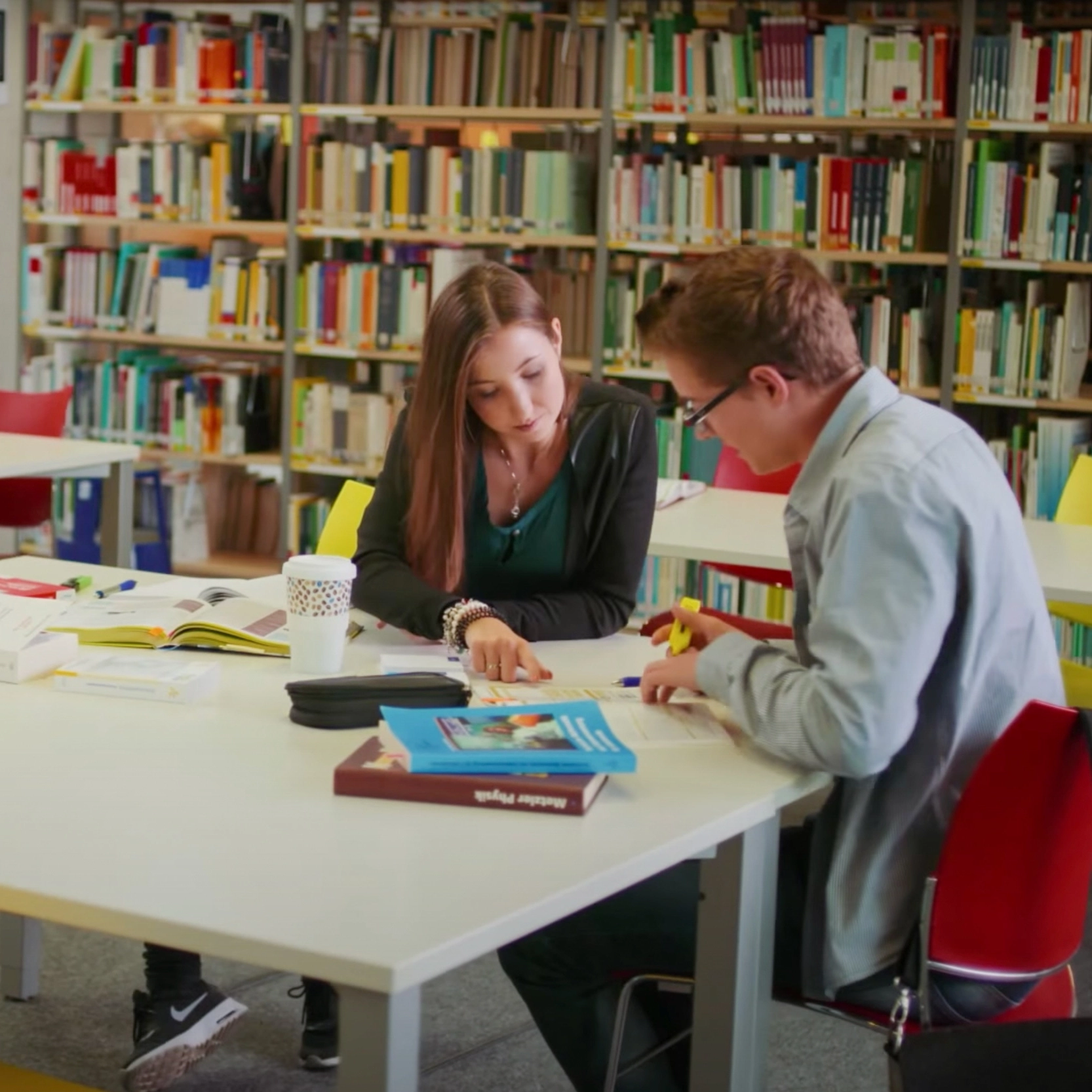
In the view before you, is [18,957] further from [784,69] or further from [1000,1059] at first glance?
[784,69]

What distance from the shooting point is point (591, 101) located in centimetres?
547

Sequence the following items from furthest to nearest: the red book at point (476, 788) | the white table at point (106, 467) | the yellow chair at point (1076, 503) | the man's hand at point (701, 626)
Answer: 1. the white table at point (106, 467)
2. the yellow chair at point (1076, 503)
3. the man's hand at point (701, 626)
4. the red book at point (476, 788)

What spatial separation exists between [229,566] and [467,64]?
2.02 m

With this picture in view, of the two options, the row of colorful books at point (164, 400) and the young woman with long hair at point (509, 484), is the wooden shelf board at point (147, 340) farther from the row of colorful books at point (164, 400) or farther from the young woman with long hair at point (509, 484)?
the young woman with long hair at point (509, 484)

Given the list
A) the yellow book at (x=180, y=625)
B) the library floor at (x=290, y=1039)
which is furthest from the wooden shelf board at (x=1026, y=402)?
the yellow book at (x=180, y=625)

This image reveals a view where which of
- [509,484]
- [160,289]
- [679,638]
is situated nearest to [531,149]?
[160,289]

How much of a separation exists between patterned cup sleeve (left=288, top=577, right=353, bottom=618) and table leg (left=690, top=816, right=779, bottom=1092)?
0.62 meters

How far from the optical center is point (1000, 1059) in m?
1.40

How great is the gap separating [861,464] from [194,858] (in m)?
0.74

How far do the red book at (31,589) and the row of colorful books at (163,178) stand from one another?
374 centimetres

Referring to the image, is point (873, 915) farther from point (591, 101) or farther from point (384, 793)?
point (591, 101)

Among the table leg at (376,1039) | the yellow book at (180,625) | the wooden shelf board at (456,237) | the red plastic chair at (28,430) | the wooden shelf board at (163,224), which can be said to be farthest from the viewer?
the wooden shelf board at (163,224)

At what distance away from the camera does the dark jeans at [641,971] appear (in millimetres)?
1810

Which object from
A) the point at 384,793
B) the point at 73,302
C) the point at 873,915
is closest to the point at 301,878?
the point at 384,793
